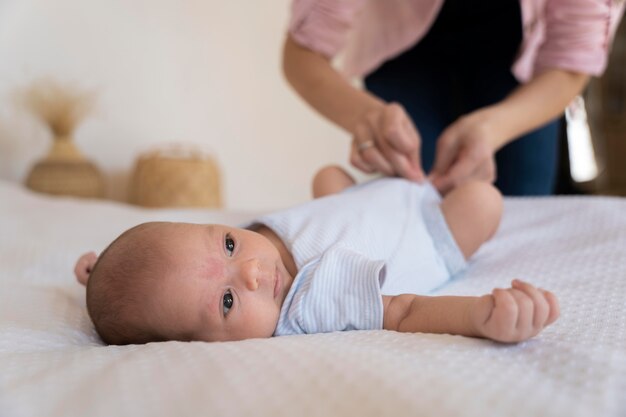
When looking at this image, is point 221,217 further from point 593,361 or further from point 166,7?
point 166,7

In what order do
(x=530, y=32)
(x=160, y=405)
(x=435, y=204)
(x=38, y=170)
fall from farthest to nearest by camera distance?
(x=38, y=170)
(x=530, y=32)
(x=435, y=204)
(x=160, y=405)

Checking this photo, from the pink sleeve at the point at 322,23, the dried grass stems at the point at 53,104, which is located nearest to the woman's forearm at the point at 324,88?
the pink sleeve at the point at 322,23

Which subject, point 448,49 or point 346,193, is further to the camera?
point 448,49

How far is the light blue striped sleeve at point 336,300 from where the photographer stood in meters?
0.70

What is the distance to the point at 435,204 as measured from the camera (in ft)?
3.37

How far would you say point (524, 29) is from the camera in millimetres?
1296

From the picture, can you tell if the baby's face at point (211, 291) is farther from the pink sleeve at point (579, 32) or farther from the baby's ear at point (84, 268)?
the pink sleeve at point (579, 32)

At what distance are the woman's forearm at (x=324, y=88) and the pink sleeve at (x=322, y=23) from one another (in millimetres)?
24

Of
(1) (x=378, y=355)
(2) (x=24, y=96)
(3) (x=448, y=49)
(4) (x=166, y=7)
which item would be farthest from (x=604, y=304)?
(4) (x=166, y=7)

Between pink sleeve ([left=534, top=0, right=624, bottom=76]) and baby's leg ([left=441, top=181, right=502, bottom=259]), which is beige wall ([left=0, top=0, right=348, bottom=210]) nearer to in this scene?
pink sleeve ([left=534, top=0, right=624, bottom=76])

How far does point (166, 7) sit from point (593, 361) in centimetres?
253

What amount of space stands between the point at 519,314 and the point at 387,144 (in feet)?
1.80

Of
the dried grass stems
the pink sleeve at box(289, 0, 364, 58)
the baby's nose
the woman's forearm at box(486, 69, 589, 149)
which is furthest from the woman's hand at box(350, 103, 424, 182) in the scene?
the dried grass stems

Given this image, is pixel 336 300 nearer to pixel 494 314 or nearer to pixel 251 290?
pixel 251 290
